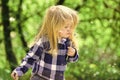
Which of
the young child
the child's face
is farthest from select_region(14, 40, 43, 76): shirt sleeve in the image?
the child's face

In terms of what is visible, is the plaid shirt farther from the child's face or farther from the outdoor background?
the outdoor background

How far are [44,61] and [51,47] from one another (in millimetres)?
174

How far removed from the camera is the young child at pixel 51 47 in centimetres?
434

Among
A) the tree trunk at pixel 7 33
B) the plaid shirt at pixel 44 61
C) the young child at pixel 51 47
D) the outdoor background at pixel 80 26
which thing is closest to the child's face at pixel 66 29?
the young child at pixel 51 47

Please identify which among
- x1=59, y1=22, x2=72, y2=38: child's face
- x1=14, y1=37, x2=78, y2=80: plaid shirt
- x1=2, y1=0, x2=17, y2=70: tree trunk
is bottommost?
x1=2, y1=0, x2=17, y2=70: tree trunk

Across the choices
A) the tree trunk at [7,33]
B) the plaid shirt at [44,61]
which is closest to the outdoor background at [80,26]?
the tree trunk at [7,33]

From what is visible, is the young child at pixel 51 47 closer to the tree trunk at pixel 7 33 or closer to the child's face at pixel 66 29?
the child's face at pixel 66 29

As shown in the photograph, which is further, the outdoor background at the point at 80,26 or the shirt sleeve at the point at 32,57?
the outdoor background at the point at 80,26

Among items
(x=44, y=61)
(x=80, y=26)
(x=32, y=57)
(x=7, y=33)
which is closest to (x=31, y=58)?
(x=32, y=57)

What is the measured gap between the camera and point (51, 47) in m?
4.32

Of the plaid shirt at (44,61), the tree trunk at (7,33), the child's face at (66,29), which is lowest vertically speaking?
the tree trunk at (7,33)

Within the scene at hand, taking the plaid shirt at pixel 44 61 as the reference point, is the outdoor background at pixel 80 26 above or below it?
below

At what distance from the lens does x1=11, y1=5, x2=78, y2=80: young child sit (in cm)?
434

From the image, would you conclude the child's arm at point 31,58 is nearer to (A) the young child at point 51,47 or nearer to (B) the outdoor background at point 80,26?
(A) the young child at point 51,47
